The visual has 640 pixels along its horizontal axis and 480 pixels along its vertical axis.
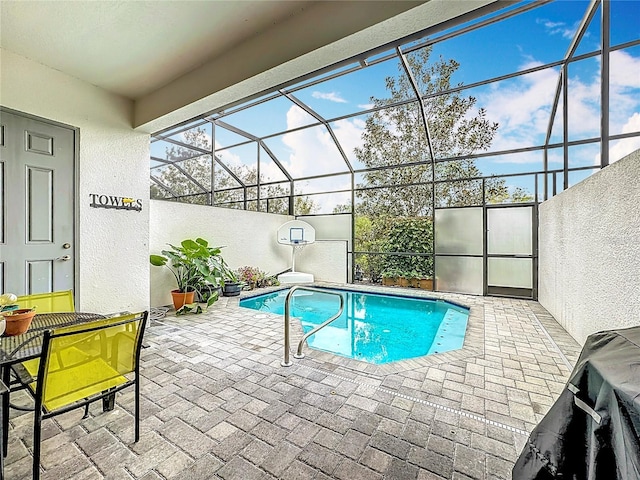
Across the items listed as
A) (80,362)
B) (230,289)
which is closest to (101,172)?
(80,362)

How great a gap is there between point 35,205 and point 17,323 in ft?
7.17

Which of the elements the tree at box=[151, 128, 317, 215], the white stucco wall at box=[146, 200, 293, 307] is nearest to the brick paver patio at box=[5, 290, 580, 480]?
the white stucco wall at box=[146, 200, 293, 307]

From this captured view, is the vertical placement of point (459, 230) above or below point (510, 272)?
above

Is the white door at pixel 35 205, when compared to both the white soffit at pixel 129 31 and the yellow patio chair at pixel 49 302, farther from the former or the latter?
the yellow patio chair at pixel 49 302

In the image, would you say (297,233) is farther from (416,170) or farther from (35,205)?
(35,205)

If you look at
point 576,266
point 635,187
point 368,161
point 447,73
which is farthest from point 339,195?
point 635,187

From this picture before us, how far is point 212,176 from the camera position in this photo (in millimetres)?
7680

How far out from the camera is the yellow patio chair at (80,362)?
4.79ft

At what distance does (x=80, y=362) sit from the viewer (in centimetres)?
162

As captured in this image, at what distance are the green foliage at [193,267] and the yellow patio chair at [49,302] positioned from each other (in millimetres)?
2950

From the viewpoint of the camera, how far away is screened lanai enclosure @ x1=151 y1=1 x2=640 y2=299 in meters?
4.88

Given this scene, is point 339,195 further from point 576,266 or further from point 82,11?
point 82,11

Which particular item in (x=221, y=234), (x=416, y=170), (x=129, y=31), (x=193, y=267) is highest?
(x=416, y=170)

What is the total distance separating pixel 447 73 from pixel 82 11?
7.16m
